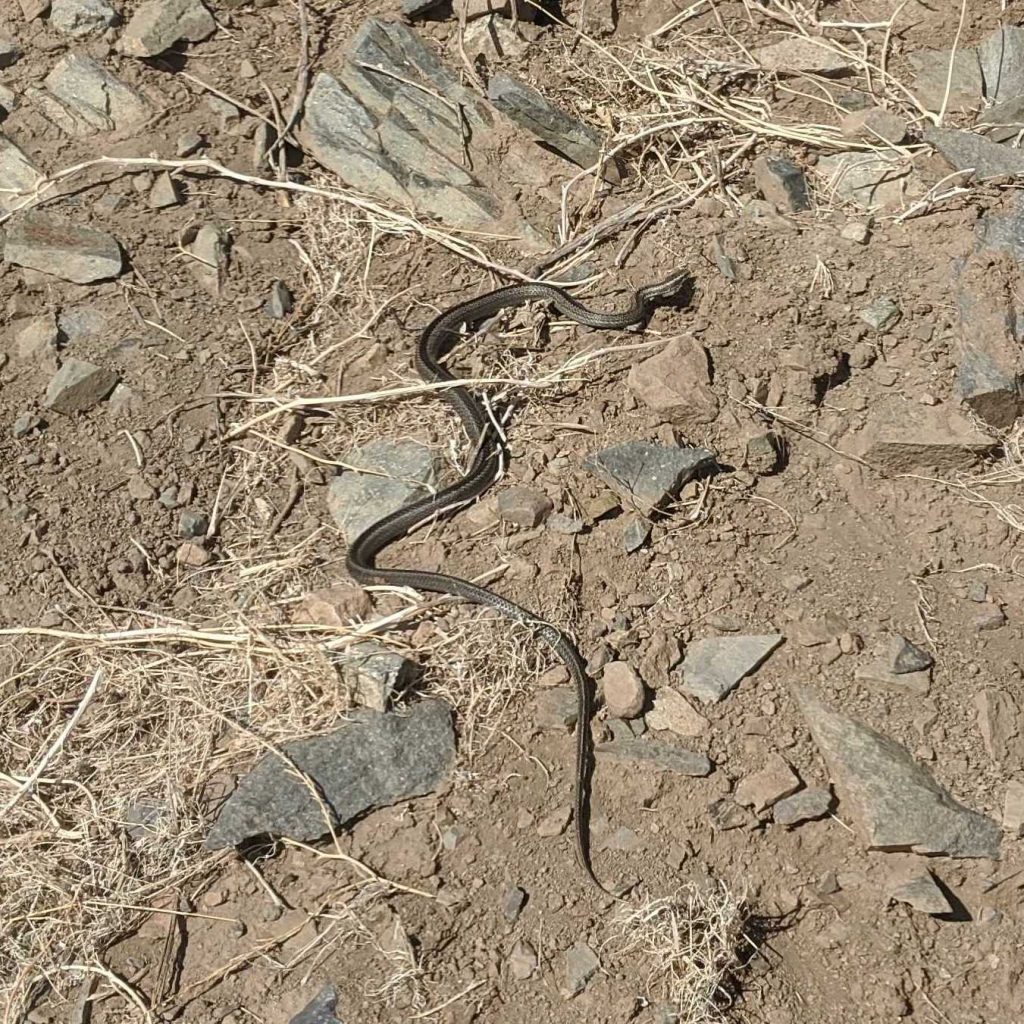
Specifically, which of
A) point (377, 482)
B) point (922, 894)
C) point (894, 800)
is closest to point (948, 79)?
point (377, 482)

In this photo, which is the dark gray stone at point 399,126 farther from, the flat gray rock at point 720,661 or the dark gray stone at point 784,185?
the flat gray rock at point 720,661

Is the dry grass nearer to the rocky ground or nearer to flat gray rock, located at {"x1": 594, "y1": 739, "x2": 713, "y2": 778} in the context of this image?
the rocky ground

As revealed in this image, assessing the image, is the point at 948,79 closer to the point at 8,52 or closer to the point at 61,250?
the point at 61,250

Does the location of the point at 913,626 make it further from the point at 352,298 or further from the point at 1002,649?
the point at 352,298

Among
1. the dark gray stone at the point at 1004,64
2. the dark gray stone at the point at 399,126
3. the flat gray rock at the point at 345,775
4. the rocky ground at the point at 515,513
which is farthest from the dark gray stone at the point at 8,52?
the dark gray stone at the point at 1004,64

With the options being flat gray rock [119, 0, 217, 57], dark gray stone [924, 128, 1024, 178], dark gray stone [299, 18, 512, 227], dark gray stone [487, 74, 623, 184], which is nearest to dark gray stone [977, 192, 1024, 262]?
dark gray stone [924, 128, 1024, 178]

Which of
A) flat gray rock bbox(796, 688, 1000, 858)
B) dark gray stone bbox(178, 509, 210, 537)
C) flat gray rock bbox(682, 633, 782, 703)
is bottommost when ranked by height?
flat gray rock bbox(796, 688, 1000, 858)

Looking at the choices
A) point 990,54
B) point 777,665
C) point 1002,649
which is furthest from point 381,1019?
point 990,54
